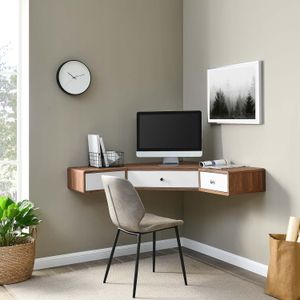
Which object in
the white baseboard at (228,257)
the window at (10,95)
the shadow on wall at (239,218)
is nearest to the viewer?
the shadow on wall at (239,218)

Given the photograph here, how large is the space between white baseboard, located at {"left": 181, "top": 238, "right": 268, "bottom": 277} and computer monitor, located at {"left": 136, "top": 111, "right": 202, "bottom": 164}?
825mm

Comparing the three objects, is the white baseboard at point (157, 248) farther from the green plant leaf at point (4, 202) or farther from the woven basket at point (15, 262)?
the green plant leaf at point (4, 202)

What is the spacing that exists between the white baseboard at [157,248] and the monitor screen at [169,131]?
35.4 inches

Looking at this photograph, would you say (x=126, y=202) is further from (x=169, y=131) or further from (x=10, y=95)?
(x=10, y=95)

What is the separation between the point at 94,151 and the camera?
400cm

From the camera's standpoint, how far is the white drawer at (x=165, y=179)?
3863 millimetres

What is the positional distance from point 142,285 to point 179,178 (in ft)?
2.84

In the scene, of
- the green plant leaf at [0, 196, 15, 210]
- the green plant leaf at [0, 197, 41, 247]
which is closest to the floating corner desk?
the green plant leaf at [0, 197, 41, 247]

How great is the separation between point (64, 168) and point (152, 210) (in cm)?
92

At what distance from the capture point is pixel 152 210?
14.7 feet

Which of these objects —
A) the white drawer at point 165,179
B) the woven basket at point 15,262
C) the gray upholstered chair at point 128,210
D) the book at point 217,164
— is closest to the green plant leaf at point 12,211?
the woven basket at point 15,262

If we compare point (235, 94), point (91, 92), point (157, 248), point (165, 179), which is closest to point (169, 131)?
point (165, 179)

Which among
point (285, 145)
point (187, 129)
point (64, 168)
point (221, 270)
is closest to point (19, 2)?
point (64, 168)

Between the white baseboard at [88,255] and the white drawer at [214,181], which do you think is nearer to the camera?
the white drawer at [214,181]
